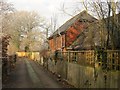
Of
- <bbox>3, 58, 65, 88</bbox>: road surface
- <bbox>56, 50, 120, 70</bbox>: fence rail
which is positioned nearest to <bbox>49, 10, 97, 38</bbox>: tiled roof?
A: <bbox>56, 50, 120, 70</bbox>: fence rail

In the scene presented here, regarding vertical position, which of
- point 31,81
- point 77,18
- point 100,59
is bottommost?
point 31,81

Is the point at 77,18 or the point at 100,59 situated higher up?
the point at 77,18

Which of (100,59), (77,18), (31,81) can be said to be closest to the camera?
(100,59)

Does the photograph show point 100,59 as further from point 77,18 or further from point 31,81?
point 77,18

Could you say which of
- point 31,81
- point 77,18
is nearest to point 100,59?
point 31,81

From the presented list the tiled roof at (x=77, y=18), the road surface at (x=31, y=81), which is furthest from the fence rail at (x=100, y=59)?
the tiled roof at (x=77, y=18)

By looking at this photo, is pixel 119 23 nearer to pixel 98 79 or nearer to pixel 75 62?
pixel 98 79

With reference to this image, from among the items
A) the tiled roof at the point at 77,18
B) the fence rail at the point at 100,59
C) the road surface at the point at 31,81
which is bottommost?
the road surface at the point at 31,81

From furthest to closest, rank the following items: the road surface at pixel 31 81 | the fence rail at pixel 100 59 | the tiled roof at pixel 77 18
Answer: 1. the tiled roof at pixel 77 18
2. the road surface at pixel 31 81
3. the fence rail at pixel 100 59

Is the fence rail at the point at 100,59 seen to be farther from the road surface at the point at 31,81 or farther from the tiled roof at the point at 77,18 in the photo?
the tiled roof at the point at 77,18

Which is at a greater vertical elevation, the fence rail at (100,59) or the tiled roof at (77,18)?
the tiled roof at (77,18)

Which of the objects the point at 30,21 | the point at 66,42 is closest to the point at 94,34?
the point at 66,42

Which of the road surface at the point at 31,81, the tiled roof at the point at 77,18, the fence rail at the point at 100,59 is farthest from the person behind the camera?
the tiled roof at the point at 77,18

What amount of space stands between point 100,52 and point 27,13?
226 ft
